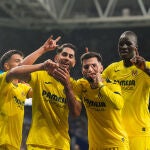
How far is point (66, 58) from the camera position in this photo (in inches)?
182

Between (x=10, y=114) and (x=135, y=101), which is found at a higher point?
(x=135, y=101)

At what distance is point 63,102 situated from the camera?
455 centimetres

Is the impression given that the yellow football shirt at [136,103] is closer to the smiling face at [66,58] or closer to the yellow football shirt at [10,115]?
the smiling face at [66,58]

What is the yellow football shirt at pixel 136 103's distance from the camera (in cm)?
498

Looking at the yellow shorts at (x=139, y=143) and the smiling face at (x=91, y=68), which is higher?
the smiling face at (x=91, y=68)

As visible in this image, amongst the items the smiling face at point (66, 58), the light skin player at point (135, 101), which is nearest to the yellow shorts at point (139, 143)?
the light skin player at point (135, 101)

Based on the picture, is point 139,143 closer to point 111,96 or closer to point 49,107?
point 111,96

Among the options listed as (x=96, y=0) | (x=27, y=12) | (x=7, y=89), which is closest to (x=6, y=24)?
(x=27, y=12)

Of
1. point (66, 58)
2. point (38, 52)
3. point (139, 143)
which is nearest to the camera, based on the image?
point (66, 58)

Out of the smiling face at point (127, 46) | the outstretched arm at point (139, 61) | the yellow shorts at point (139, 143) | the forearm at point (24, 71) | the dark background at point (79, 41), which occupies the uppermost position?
Result: the dark background at point (79, 41)

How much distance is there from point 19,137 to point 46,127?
0.90m

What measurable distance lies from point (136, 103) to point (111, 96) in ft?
2.33

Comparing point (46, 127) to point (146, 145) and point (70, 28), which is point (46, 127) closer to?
point (146, 145)

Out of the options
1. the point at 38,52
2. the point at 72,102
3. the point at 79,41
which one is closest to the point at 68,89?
the point at 72,102
